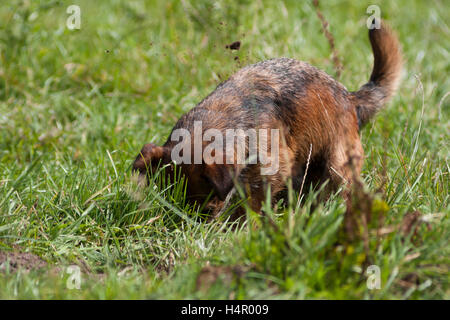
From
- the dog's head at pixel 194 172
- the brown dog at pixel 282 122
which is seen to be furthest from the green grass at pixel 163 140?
the brown dog at pixel 282 122

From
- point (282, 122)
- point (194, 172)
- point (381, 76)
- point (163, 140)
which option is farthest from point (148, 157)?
point (381, 76)

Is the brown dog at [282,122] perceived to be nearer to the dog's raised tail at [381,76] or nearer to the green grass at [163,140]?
the dog's raised tail at [381,76]

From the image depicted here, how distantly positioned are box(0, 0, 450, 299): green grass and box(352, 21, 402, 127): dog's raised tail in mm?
228

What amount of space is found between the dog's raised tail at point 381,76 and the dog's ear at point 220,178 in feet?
4.69

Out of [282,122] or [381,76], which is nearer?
[282,122]

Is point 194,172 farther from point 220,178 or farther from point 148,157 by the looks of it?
point 148,157

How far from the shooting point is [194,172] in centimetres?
356

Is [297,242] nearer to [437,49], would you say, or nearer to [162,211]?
[162,211]

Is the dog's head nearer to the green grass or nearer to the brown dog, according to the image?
the brown dog

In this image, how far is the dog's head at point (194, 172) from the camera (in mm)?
3445

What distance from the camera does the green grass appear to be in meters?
2.72

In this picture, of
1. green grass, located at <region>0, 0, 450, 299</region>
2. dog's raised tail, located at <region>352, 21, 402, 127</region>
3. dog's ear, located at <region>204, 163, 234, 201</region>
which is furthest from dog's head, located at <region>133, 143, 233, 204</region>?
dog's raised tail, located at <region>352, 21, 402, 127</region>

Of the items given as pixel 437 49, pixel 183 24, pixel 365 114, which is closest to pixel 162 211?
pixel 365 114

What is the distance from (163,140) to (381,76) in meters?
1.86
